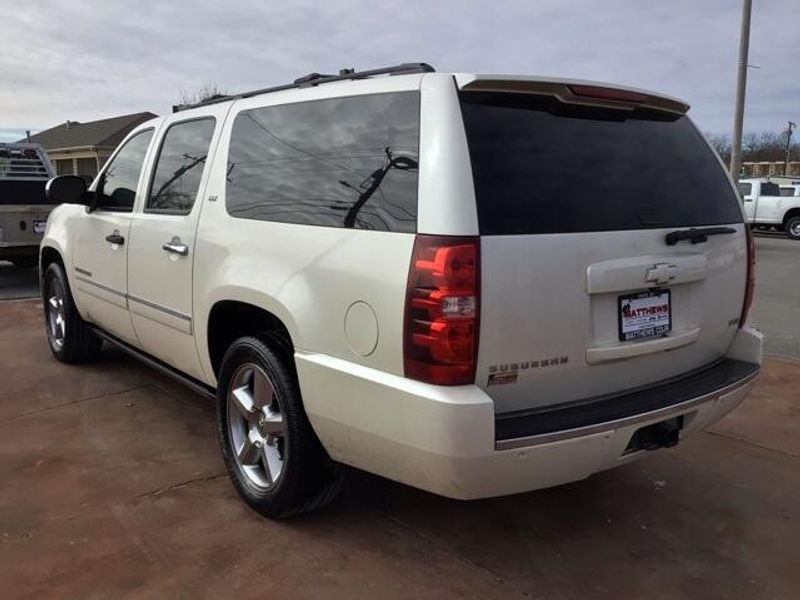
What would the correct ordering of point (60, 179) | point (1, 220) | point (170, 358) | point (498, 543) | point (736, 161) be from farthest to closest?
point (736, 161), point (1, 220), point (60, 179), point (170, 358), point (498, 543)

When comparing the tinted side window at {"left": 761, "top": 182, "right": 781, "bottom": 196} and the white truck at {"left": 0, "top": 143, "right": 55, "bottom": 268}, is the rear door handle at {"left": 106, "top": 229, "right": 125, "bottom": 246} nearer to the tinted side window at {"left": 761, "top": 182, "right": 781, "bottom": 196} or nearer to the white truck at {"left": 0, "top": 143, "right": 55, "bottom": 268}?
the white truck at {"left": 0, "top": 143, "right": 55, "bottom": 268}

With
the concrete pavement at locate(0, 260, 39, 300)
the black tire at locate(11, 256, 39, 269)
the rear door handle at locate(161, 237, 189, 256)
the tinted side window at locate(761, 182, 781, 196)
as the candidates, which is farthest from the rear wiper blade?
the tinted side window at locate(761, 182, 781, 196)

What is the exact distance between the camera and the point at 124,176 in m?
4.80

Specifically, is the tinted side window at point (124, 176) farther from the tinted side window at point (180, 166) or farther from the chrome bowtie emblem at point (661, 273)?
the chrome bowtie emblem at point (661, 273)

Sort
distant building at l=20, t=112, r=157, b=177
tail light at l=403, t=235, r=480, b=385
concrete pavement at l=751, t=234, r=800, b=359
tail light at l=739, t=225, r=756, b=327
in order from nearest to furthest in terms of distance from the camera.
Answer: tail light at l=403, t=235, r=480, b=385 < tail light at l=739, t=225, r=756, b=327 < concrete pavement at l=751, t=234, r=800, b=359 < distant building at l=20, t=112, r=157, b=177

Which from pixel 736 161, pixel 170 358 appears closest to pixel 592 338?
pixel 170 358

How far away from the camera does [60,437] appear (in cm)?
431

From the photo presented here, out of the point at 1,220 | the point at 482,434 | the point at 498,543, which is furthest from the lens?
the point at 1,220

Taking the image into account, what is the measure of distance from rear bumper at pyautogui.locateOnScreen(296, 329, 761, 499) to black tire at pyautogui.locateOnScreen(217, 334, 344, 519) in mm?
171

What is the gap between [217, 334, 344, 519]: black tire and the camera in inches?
121

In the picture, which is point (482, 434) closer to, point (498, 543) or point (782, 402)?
point (498, 543)

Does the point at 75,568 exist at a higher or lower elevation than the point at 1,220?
lower

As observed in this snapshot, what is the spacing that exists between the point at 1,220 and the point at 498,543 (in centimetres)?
913

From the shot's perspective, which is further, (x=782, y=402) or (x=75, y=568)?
(x=782, y=402)
